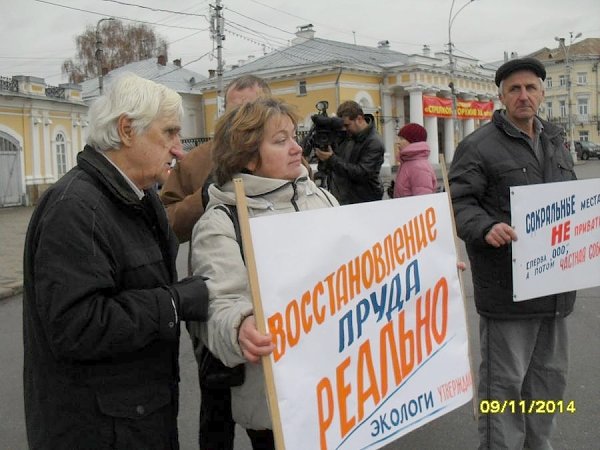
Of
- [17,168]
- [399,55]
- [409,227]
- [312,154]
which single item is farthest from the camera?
[399,55]

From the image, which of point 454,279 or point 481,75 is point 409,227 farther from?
point 481,75

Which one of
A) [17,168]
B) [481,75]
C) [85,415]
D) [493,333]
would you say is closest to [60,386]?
A: [85,415]

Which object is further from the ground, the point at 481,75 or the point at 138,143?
the point at 481,75

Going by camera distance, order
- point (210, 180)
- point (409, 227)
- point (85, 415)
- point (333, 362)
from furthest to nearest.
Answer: point (210, 180)
point (409, 227)
point (333, 362)
point (85, 415)

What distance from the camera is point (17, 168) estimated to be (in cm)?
2500

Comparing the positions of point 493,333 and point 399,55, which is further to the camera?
point 399,55

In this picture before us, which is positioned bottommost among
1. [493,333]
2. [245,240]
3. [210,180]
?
[493,333]

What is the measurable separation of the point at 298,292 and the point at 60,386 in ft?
2.47

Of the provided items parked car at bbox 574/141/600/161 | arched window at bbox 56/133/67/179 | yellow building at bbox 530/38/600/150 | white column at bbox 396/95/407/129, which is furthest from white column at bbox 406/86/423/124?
yellow building at bbox 530/38/600/150

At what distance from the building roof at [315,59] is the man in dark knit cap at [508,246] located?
35891 mm
